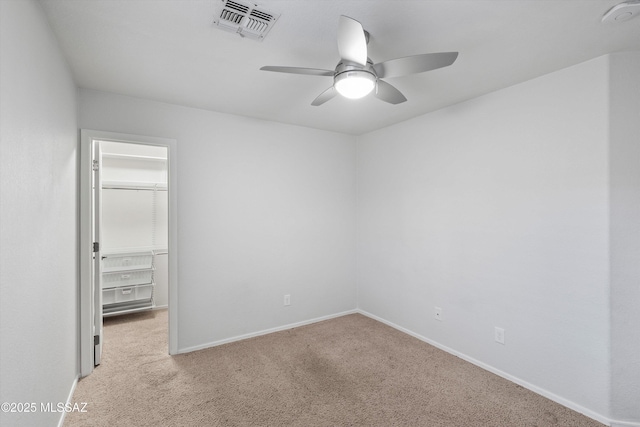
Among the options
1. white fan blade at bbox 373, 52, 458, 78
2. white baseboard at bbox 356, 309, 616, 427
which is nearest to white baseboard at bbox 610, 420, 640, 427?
white baseboard at bbox 356, 309, 616, 427

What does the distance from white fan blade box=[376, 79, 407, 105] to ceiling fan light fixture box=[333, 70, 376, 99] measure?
Result: 21 cm

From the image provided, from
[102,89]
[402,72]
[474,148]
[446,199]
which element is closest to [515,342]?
[446,199]

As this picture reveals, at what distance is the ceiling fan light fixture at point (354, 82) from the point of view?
1719 millimetres

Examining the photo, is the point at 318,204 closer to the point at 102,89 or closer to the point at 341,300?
the point at 341,300

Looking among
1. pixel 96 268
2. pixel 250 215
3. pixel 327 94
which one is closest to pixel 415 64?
pixel 327 94

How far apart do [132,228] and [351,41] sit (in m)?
4.06

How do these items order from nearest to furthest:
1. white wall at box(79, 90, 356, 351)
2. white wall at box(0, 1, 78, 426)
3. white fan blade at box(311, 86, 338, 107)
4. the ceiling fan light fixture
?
white wall at box(0, 1, 78, 426) → the ceiling fan light fixture → white fan blade at box(311, 86, 338, 107) → white wall at box(79, 90, 356, 351)

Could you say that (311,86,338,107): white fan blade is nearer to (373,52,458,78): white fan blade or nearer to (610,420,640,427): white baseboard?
(373,52,458,78): white fan blade

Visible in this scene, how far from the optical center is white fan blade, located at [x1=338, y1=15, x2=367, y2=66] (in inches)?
54.1

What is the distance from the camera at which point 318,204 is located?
3.95 meters

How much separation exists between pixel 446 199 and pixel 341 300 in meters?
1.94

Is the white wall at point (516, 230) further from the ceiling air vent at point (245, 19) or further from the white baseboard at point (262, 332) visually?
the ceiling air vent at point (245, 19)

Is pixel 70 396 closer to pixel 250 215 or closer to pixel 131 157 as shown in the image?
pixel 250 215

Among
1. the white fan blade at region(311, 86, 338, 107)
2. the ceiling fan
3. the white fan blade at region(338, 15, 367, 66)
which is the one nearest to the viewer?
the white fan blade at region(338, 15, 367, 66)
